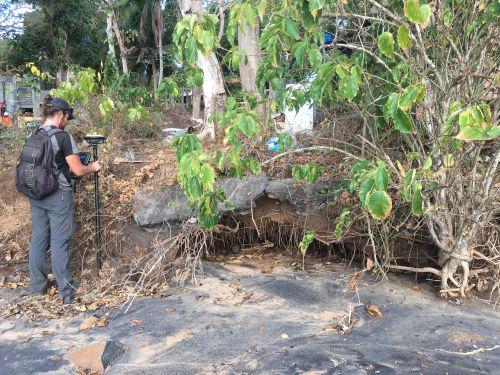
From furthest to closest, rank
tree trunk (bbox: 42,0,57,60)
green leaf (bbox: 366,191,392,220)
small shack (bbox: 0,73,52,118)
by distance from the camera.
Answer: tree trunk (bbox: 42,0,57,60) → small shack (bbox: 0,73,52,118) → green leaf (bbox: 366,191,392,220)

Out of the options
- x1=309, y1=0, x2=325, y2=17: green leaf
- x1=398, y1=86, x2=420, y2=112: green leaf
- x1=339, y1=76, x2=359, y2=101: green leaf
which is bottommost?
x1=398, y1=86, x2=420, y2=112: green leaf

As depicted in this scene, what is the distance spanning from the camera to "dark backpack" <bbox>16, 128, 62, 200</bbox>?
453cm

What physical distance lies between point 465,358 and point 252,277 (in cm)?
237

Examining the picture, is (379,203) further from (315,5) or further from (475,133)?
(315,5)

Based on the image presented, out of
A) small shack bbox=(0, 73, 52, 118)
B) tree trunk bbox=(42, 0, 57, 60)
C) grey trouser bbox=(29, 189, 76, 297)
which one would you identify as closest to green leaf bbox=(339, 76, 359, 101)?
grey trouser bbox=(29, 189, 76, 297)

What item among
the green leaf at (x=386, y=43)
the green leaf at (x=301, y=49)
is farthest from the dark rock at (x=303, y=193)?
the green leaf at (x=386, y=43)

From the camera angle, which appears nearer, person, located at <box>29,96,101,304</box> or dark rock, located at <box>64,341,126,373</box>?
dark rock, located at <box>64,341,126,373</box>

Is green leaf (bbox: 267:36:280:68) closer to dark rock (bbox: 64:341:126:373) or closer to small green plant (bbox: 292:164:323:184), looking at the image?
small green plant (bbox: 292:164:323:184)

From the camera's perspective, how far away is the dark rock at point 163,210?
5582 millimetres

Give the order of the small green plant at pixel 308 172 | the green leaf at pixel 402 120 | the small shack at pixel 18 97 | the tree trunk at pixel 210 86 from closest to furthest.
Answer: the green leaf at pixel 402 120
the small green plant at pixel 308 172
the tree trunk at pixel 210 86
the small shack at pixel 18 97

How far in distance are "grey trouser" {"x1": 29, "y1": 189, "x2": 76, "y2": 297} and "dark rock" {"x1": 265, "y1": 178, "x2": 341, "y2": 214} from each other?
2.23 m

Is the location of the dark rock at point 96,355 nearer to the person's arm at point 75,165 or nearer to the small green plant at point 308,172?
the person's arm at point 75,165

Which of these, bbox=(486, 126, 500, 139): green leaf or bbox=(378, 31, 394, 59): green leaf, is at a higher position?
bbox=(378, 31, 394, 59): green leaf

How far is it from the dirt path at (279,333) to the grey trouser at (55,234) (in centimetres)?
49
